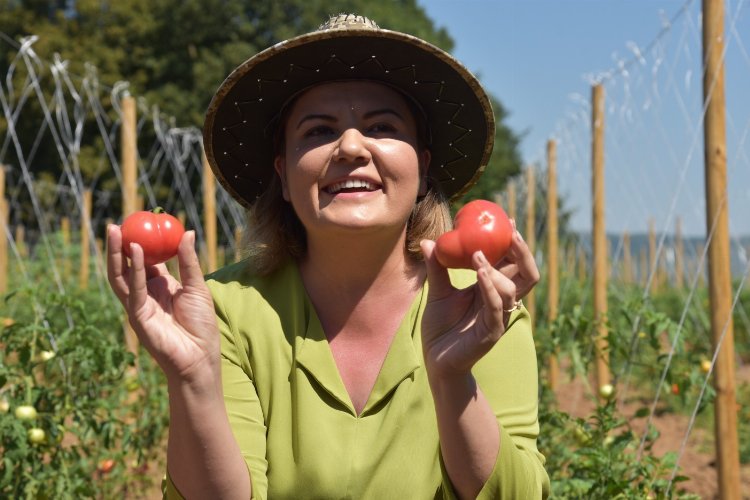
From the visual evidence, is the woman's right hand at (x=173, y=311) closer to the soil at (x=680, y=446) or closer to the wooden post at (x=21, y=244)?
the soil at (x=680, y=446)

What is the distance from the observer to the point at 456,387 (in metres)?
1.40

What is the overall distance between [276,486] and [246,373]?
0.22 metres

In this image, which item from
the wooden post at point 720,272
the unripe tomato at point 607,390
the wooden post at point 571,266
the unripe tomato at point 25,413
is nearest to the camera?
the unripe tomato at point 25,413

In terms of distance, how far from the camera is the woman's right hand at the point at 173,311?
1.38 metres

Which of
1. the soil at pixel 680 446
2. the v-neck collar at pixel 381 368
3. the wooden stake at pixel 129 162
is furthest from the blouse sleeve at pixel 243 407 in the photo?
the wooden stake at pixel 129 162

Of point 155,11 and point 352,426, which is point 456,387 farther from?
point 155,11

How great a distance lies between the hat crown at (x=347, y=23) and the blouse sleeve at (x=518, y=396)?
0.64 metres

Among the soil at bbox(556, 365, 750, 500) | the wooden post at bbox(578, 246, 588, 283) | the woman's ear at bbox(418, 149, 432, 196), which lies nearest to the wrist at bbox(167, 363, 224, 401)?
the woman's ear at bbox(418, 149, 432, 196)

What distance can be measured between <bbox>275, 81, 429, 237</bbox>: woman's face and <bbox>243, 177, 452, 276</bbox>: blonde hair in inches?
4.4

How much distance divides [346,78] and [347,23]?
0.11 metres

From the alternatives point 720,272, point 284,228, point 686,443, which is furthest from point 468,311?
point 686,443

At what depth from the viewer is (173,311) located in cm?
146

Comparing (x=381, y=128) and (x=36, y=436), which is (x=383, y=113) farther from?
(x=36, y=436)

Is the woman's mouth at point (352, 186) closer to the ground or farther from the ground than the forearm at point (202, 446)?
farther from the ground
